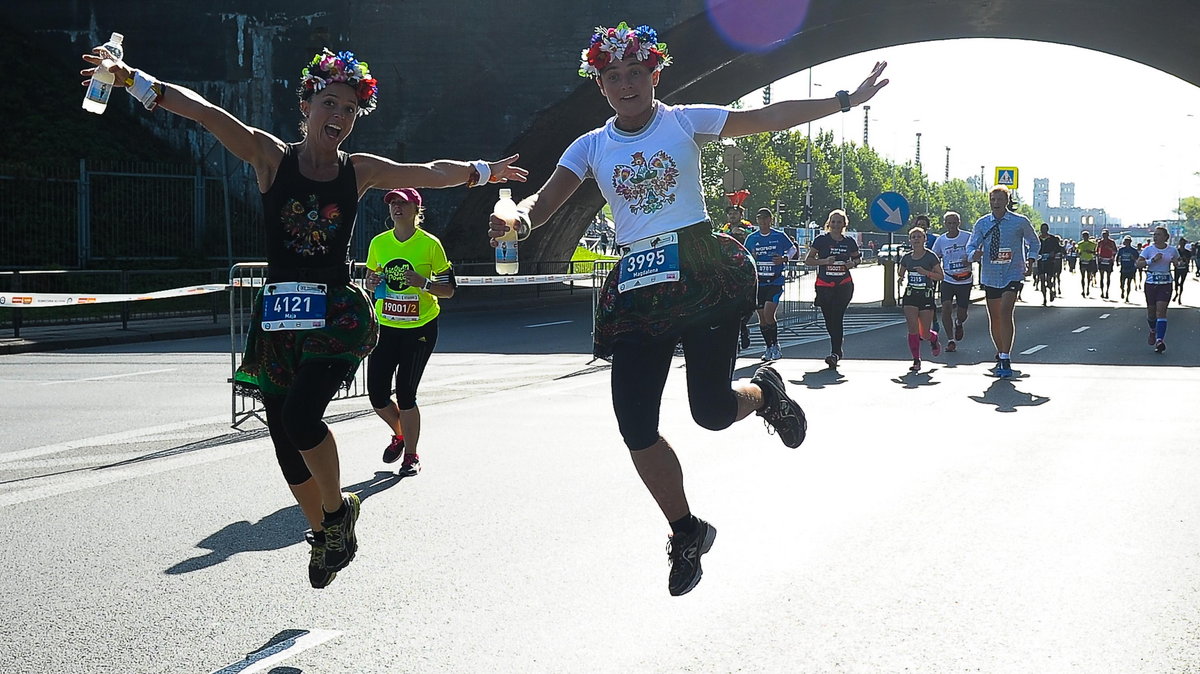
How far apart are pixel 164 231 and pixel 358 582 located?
84.5ft

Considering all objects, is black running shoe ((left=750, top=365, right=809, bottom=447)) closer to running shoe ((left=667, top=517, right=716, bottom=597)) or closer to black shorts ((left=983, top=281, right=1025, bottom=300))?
running shoe ((left=667, top=517, right=716, bottom=597))

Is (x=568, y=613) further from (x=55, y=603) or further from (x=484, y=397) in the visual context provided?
(x=484, y=397)

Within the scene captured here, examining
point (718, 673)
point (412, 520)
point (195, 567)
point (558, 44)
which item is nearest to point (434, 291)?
point (412, 520)

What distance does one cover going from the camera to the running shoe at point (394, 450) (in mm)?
7945

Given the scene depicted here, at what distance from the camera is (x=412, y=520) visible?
6242 mm

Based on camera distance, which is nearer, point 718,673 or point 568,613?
point 718,673

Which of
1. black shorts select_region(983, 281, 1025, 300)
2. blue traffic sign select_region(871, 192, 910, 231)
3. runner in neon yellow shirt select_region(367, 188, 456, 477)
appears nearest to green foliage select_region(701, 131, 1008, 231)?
blue traffic sign select_region(871, 192, 910, 231)

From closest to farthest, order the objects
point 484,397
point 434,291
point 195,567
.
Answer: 1. point 195,567
2. point 434,291
3. point 484,397

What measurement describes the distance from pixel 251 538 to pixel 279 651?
1.85 metres

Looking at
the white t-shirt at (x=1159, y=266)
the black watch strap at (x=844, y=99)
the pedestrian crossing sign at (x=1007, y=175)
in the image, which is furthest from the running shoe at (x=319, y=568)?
the pedestrian crossing sign at (x=1007, y=175)

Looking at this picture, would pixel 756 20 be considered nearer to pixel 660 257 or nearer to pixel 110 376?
pixel 110 376

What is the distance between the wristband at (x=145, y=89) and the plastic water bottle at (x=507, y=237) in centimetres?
135

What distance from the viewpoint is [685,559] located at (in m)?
4.46

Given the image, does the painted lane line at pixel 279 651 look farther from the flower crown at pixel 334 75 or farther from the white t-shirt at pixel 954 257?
the white t-shirt at pixel 954 257
